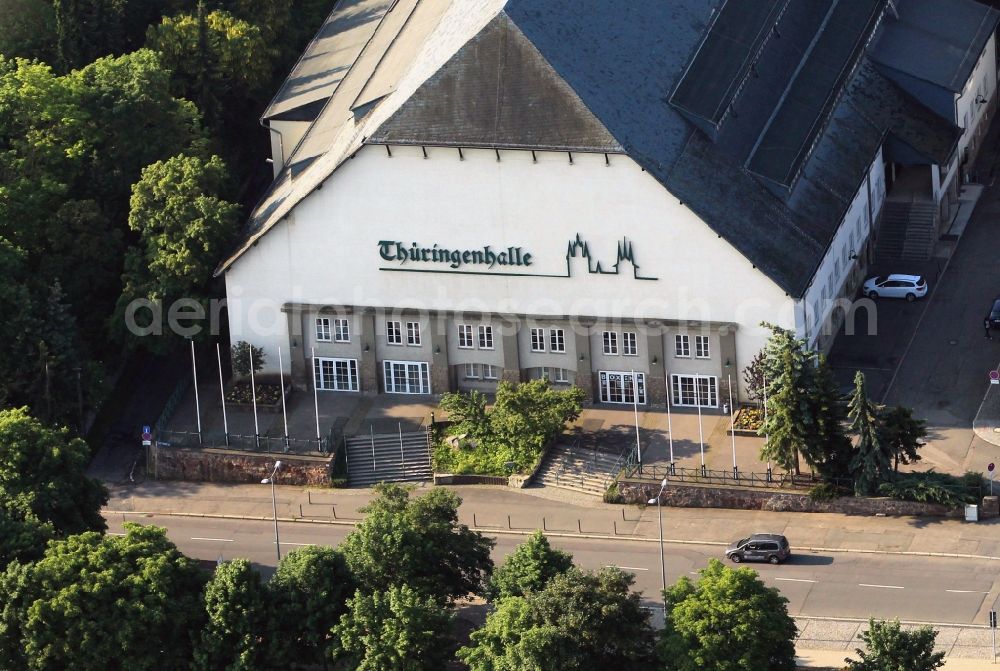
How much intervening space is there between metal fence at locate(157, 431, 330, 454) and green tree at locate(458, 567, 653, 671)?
2484 cm

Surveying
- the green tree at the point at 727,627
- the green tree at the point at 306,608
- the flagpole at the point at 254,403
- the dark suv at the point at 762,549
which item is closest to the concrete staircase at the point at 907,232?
the dark suv at the point at 762,549

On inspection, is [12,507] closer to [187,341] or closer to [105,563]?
[105,563]

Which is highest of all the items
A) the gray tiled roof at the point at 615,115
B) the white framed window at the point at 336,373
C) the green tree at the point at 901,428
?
the gray tiled roof at the point at 615,115

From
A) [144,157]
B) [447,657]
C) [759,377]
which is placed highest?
[144,157]

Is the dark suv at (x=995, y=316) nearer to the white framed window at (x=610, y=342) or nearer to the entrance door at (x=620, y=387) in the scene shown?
the entrance door at (x=620, y=387)

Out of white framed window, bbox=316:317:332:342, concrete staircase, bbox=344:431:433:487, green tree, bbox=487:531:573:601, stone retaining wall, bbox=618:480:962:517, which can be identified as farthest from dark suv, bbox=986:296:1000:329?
white framed window, bbox=316:317:332:342

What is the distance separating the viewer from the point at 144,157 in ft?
505

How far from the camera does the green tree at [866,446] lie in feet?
432

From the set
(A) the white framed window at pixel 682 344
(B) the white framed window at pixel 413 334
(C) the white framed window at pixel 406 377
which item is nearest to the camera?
(A) the white framed window at pixel 682 344

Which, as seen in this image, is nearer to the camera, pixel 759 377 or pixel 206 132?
pixel 759 377

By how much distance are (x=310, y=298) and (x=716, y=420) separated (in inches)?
859

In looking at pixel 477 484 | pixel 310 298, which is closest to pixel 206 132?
pixel 310 298

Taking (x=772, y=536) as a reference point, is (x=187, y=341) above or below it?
above

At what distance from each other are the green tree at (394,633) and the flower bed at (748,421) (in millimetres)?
23884
